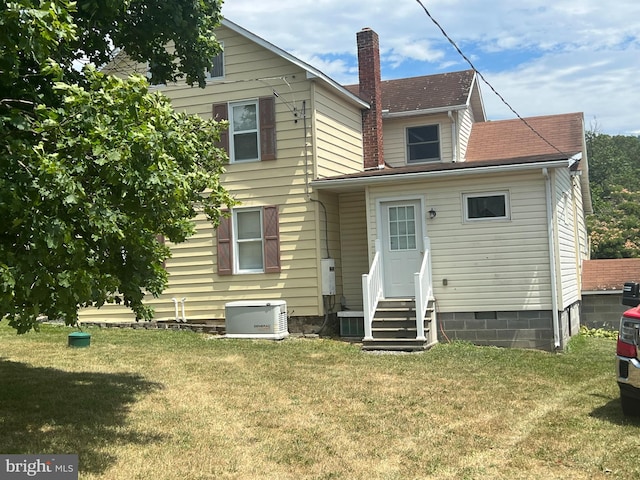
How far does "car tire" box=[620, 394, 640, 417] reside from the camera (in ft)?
25.5

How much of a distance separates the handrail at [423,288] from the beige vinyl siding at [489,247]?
204 millimetres

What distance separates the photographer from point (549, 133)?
21781 millimetres

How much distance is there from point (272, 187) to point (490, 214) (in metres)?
4.77

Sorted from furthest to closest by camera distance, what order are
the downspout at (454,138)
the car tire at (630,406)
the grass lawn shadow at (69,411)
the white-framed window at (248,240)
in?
the downspout at (454,138), the white-framed window at (248,240), the car tire at (630,406), the grass lawn shadow at (69,411)

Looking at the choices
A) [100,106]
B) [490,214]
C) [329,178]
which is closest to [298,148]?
[329,178]

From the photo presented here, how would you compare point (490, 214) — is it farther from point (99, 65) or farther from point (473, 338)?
point (99, 65)

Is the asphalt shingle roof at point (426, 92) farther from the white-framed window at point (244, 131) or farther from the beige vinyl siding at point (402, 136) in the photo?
the white-framed window at point (244, 131)

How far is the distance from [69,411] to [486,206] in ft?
29.7

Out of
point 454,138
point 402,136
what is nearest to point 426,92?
point 402,136

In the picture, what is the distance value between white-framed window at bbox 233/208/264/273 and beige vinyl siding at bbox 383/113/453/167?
20.1 ft

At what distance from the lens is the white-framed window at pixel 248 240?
15328 mm

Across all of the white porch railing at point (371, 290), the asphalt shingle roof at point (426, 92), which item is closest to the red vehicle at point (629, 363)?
the white porch railing at point (371, 290)

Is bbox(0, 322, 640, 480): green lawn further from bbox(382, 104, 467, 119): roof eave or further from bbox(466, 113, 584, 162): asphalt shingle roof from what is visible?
bbox(466, 113, 584, 162): asphalt shingle roof

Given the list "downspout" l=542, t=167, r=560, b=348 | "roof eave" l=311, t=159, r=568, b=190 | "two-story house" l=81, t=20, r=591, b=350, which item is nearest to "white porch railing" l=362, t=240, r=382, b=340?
"two-story house" l=81, t=20, r=591, b=350
